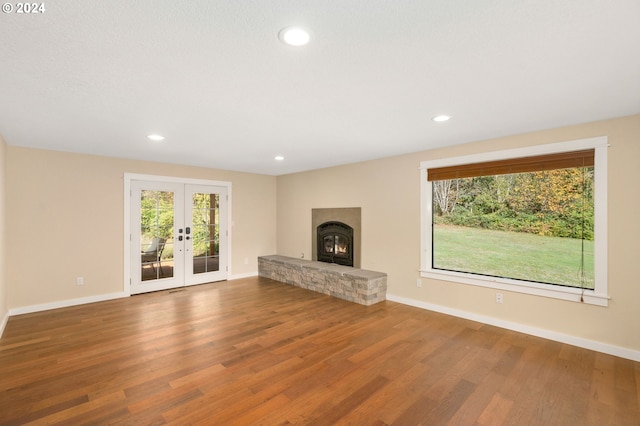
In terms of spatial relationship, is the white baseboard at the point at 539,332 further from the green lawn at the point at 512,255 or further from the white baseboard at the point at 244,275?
the white baseboard at the point at 244,275

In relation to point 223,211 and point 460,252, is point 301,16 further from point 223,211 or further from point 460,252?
point 223,211

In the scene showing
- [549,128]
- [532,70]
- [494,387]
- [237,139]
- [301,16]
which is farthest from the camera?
[237,139]

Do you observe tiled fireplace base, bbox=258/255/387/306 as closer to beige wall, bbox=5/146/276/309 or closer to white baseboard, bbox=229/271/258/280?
white baseboard, bbox=229/271/258/280

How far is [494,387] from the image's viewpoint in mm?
2338

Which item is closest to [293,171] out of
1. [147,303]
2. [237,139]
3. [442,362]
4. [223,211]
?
[223,211]

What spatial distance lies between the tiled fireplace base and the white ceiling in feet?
7.61

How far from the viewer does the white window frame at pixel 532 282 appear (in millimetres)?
2957

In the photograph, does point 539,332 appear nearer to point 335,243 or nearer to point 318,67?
point 335,243

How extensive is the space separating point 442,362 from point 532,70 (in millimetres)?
2496

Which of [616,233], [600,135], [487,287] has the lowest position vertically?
[487,287]

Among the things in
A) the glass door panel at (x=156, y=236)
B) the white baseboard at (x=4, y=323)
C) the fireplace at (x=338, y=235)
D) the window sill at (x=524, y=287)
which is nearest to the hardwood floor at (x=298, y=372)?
the white baseboard at (x=4, y=323)

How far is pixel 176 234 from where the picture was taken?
18.1 feet

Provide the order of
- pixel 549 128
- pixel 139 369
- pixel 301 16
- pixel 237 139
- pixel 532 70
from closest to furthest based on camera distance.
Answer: pixel 301 16
pixel 532 70
pixel 139 369
pixel 549 128
pixel 237 139

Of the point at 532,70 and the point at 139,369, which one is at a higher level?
Answer: the point at 532,70
